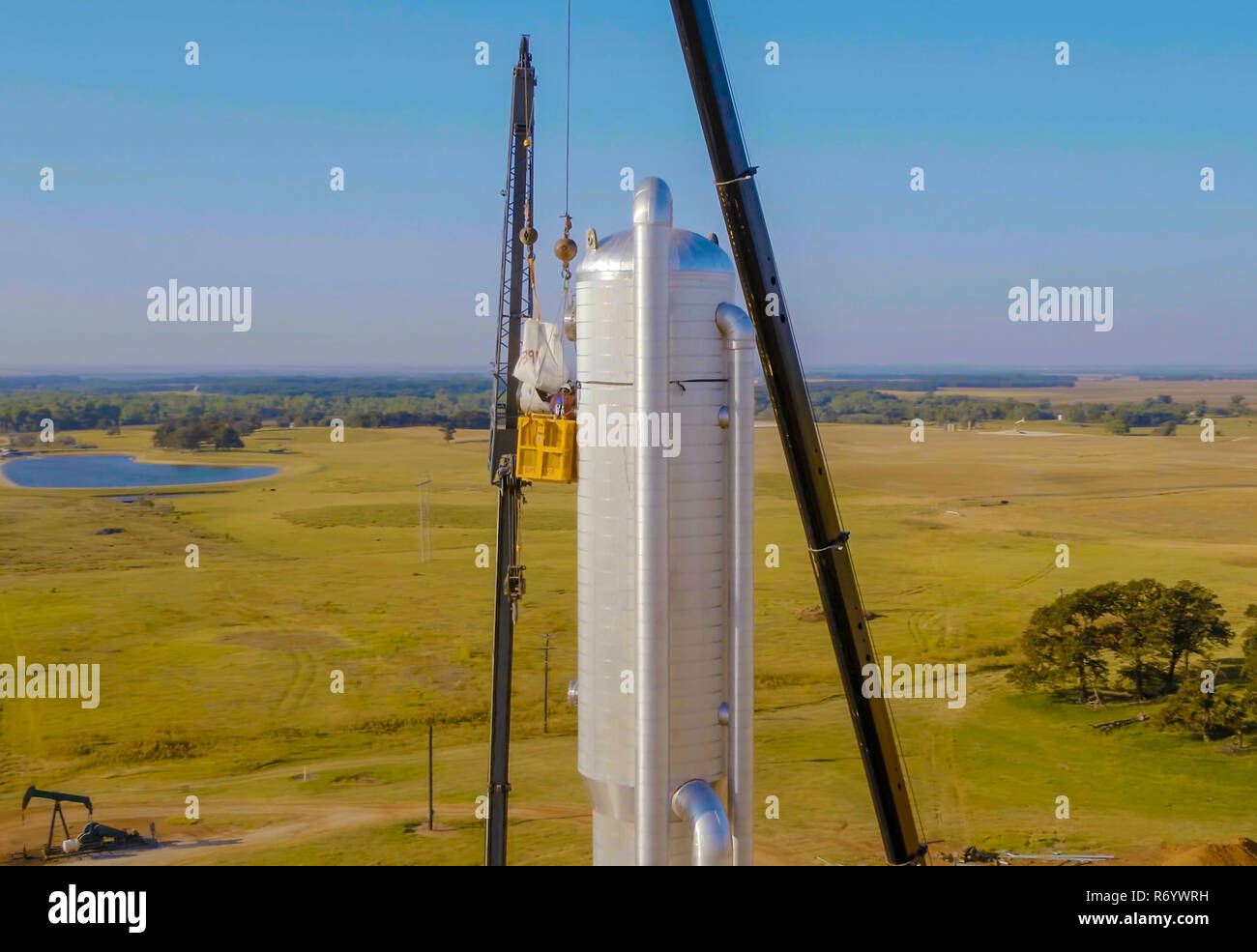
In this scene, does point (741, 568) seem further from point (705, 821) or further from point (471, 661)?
point (471, 661)

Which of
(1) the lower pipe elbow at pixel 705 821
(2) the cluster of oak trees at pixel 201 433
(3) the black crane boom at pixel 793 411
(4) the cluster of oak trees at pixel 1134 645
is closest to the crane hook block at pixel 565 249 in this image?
(3) the black crane boom at pixel 793 411

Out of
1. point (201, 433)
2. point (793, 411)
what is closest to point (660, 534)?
point (793, 411)

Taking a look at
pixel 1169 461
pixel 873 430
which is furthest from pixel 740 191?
pixel 873 430

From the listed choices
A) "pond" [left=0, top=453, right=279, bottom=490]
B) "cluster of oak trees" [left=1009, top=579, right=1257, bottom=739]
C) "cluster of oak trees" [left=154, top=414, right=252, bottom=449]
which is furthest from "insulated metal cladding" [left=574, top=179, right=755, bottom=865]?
"cluster of oak trees" [left=154, top=414, right=252, bottom=449]

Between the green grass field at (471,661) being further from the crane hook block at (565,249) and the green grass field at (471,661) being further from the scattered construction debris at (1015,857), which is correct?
the crane hook block at (565,249)
